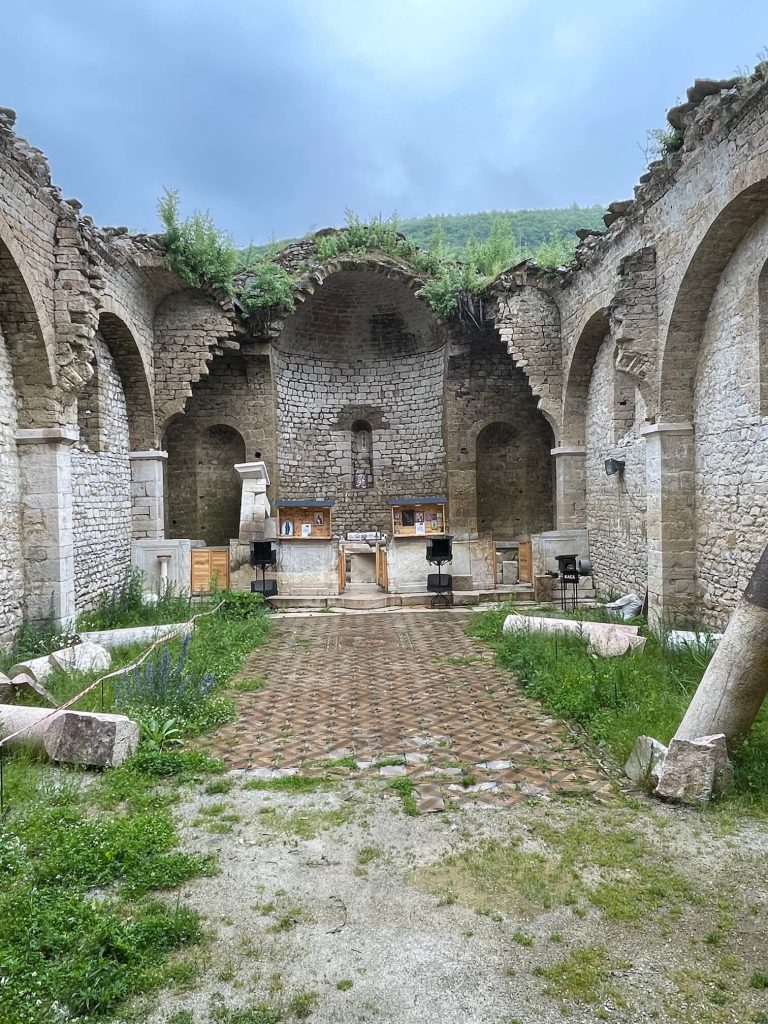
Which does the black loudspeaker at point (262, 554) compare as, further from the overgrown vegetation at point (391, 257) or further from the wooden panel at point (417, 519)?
the overgrown vegetation at point (391, 257)

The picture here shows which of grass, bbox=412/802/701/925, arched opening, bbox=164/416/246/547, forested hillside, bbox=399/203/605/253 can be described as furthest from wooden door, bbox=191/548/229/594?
forested hillside, bbox=399/203/605/253

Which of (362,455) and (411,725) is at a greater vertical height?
(362,455)

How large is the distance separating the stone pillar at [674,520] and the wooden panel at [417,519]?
5242 mm

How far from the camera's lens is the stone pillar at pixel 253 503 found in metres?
12.9

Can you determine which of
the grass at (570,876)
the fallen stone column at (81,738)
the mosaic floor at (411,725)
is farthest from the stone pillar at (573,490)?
the fallen stone column at (81,738)

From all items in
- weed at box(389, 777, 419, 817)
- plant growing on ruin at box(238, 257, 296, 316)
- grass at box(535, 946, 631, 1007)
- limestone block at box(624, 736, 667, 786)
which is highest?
plant growing on ruin at box(238, 257, 296, 316)

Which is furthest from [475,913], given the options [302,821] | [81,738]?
[81,738]

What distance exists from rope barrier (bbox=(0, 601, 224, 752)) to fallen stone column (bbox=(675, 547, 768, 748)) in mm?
4528

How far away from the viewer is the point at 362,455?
17328mm

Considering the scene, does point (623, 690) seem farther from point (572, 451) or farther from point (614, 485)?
point (572, 451)

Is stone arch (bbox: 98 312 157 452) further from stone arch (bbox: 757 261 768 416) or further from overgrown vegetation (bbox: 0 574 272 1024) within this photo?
stone arch (bbox: 757 261 768 416)

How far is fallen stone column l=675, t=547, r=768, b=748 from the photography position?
13.9 feet

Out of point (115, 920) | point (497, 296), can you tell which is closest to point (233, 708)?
point (115, 920)

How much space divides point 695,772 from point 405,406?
547 inches
